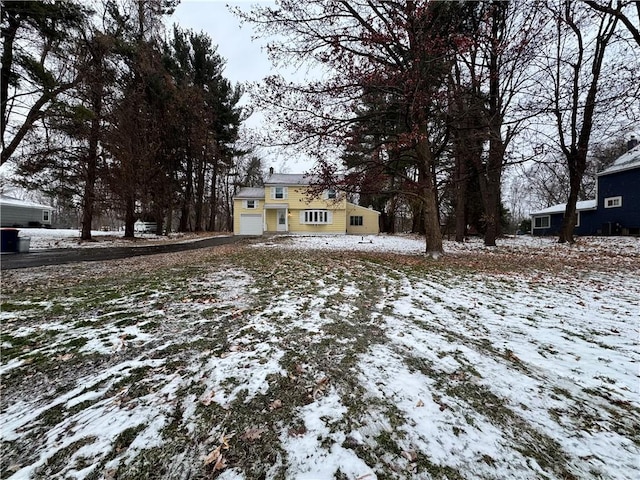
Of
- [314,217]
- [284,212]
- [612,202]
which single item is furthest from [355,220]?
[612,202]

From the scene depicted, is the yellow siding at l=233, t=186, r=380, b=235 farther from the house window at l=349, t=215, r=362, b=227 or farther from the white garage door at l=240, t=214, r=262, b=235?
the house window at l=349, t=215, r=362, b=227

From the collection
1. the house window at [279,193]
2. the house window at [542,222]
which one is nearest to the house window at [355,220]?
the house window at [279,193]

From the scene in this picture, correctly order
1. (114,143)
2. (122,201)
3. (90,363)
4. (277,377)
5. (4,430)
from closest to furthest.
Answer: (4,430), (277,377), (90,363), (114,143), (122,201)

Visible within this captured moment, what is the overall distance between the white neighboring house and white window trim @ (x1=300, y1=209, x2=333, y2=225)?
83.2 ft

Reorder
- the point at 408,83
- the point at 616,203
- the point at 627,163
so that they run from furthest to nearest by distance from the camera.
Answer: the point at 616,203
the point at 627,163
the point at 408,83

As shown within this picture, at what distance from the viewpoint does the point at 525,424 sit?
1885mm

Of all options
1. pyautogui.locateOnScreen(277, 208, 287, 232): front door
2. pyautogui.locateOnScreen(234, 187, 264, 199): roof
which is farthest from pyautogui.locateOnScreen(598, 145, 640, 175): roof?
pyautogui.locateOnScreen(234, 187, 264, 199): roof

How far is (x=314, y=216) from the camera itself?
27281 millimetres

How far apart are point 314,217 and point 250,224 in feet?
21.5

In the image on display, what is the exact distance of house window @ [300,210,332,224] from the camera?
27.2 m

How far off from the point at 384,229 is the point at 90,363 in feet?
102

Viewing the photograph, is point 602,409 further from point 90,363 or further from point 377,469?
point 90,363

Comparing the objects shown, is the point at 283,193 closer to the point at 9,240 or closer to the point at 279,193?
the point at 279,193

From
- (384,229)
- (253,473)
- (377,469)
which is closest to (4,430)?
(253,473)
